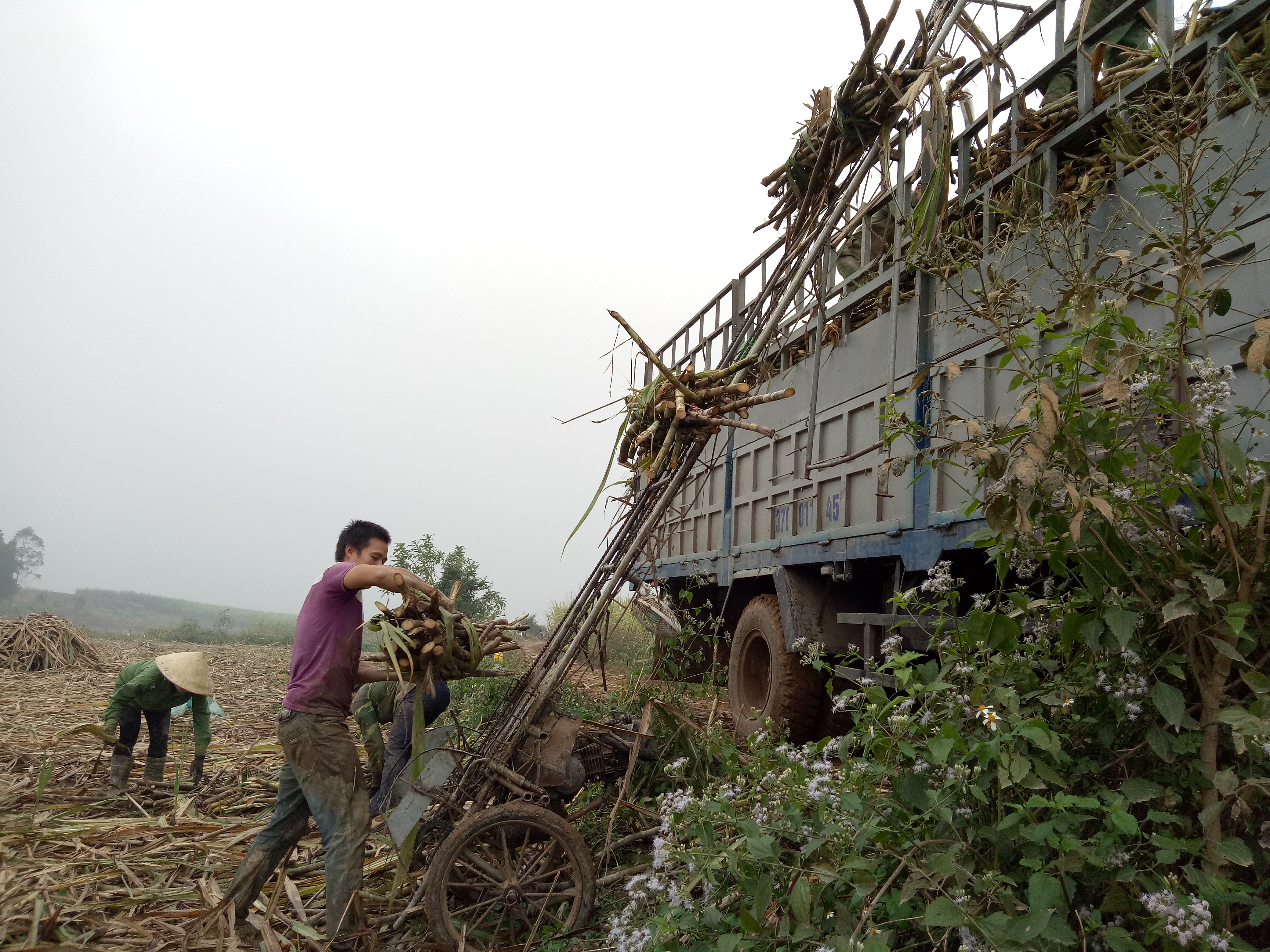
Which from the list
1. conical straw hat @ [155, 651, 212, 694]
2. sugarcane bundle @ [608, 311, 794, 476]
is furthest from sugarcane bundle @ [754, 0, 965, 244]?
conical straw hat @ [155, 651, 212, 694]

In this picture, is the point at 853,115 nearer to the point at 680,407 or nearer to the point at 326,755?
the point at 680,407

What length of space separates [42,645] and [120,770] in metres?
7.70

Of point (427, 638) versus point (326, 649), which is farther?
point (326, 649)

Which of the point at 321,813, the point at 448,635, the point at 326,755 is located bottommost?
the point at 321,813

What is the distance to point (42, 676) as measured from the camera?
10.3 meters

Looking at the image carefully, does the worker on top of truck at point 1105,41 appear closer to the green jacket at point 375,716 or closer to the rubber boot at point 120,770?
the green jacket at point 375,716

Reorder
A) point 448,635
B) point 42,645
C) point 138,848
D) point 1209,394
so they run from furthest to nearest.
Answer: point 42,645 < point 138,848 < point 448,635 < point 1209,394

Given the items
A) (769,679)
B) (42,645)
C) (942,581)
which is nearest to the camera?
(942,581)

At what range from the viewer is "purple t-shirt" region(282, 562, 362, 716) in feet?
11.6

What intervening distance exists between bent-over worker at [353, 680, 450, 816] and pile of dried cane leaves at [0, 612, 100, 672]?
821 cm

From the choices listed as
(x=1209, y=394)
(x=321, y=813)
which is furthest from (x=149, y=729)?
(x=1209, y=394)

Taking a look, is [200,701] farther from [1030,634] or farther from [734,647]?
[1030,634]

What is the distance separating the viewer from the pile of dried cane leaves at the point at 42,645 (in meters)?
11.1

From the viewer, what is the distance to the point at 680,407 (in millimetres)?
3338
